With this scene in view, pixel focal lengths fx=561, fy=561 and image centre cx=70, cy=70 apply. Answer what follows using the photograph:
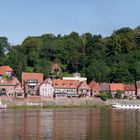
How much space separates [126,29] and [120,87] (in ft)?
128

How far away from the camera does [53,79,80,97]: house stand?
10874 cm

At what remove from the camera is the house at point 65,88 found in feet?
357

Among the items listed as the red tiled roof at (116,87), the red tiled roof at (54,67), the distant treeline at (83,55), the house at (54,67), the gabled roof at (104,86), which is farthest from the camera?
the red tiled roof at (54,67)

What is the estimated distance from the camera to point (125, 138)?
110 feet

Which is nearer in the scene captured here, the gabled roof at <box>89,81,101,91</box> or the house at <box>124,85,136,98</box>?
the gabled roof at <box>89,81,101,91</box>

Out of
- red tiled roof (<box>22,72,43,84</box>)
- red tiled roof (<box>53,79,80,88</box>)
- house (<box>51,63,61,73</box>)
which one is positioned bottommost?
red tiled roof (<box>53,79,80,88</box>)

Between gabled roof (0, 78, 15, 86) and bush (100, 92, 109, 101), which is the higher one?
gabled roof (0, 78, 15, 86)

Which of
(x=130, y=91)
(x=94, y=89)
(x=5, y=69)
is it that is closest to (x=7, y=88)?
(x=5, y=69)

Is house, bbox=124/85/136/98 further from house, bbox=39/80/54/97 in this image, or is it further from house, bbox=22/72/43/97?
house, bbox=22/72/43/97

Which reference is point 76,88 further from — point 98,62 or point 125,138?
point 125,138

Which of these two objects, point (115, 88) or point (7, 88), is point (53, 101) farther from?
point (115, 88)

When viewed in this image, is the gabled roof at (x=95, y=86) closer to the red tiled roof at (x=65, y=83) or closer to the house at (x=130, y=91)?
the red tiled roof at (x=65, y=83)

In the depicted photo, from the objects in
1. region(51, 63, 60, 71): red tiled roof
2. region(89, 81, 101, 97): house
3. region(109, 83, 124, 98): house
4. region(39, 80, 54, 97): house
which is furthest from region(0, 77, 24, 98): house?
region(109, 83, 124, 98): house

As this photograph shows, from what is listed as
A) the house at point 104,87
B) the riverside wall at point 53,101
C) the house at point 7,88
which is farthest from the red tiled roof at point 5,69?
the house at point 104,87
